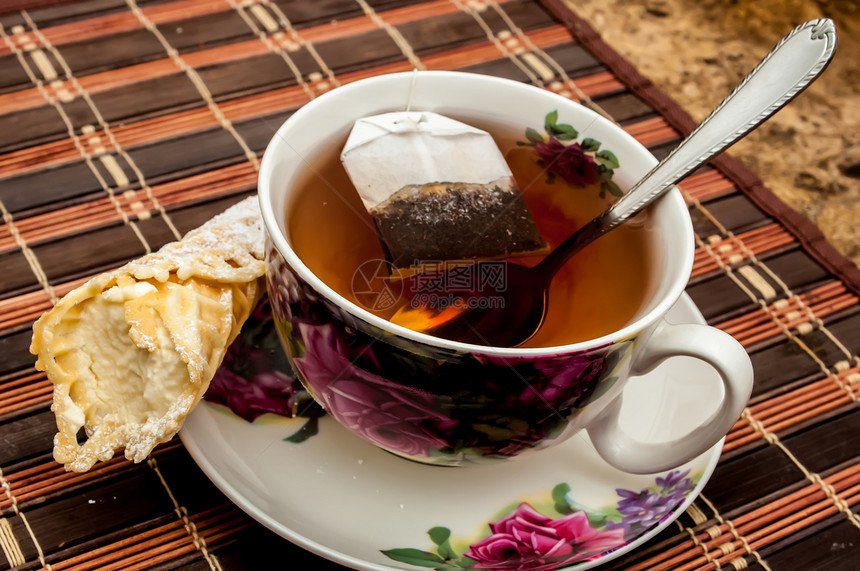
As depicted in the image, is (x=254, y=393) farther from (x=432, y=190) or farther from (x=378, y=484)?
(x=432, y=190)

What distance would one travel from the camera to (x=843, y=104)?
1.49m

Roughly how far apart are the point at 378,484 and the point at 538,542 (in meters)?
0.16

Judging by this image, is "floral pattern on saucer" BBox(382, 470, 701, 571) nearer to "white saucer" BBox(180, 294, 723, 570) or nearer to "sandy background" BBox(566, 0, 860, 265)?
"white saucer" BBox(180, 294, 723, 570)

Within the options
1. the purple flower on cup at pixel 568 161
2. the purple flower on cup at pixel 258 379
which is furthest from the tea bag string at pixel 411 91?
the purple flower on cup at pixel 258 379

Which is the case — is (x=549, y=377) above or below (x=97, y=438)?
above

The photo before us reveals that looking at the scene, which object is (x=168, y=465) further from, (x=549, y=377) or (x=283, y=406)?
(x=549, y=377)

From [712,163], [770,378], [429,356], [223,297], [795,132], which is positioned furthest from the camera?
[795,132]

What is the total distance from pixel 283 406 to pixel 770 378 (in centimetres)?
61

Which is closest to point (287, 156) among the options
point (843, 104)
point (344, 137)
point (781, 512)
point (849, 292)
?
point (344, 137)

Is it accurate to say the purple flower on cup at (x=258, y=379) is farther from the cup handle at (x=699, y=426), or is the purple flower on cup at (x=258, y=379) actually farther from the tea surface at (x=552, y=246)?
the cup handle at (x=699, y=426)

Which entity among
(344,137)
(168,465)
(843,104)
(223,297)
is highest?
(843,104)

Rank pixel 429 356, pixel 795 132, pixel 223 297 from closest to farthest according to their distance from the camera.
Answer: pixel 429 356, pixel 223 297, pixel 795 132

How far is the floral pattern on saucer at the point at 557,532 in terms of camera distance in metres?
0.72

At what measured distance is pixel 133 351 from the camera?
73 cm
